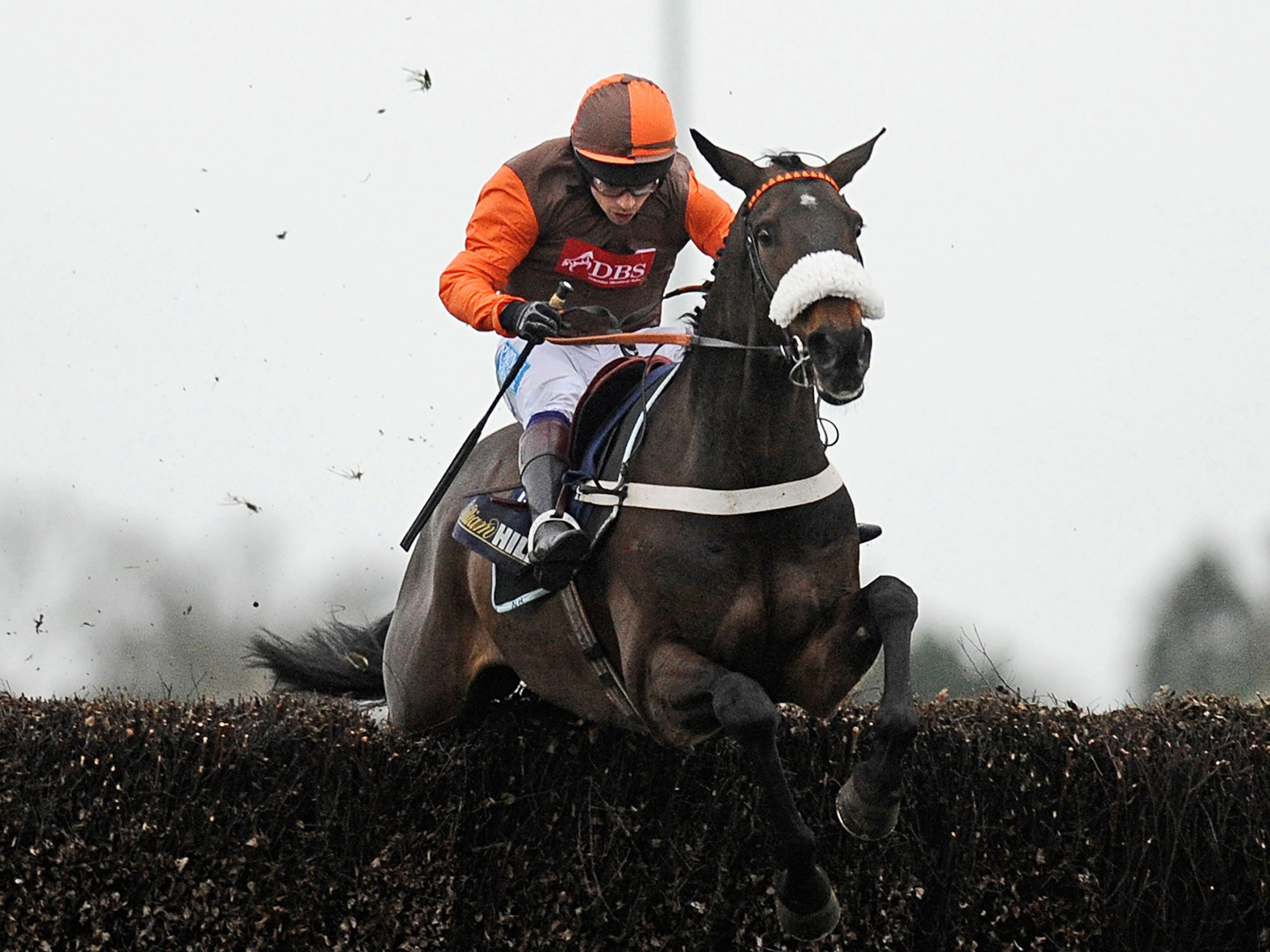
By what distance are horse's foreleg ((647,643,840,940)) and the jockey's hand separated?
0.90 meters

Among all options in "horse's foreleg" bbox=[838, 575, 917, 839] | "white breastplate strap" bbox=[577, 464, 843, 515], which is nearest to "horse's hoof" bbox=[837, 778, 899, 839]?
"horse's foreleg" bbox=[838, 575, 917, 839]

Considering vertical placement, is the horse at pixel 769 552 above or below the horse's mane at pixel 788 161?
below

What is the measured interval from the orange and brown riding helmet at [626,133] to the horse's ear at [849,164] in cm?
66

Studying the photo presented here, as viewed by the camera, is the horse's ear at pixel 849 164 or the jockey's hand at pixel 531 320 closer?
the horse's ear at pixel 849 164

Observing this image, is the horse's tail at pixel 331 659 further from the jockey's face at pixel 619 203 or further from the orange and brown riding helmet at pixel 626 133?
the orange and brown riding helmet at pixel 626 133

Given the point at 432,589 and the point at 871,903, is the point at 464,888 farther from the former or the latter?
the point at 871,903

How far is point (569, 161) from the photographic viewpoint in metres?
4.75

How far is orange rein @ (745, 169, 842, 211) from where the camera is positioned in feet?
12.7

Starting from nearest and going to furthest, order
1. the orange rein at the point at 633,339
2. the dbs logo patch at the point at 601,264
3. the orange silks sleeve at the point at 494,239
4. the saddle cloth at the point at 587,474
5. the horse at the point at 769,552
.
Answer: the horse at the point at 769,552 → the orange rein at the point at 633,339 → the saddle cloth at the point at 587,474 → the orange silks sleeve at the point at 494,239 → the dbs logo patch at the point at 601,264

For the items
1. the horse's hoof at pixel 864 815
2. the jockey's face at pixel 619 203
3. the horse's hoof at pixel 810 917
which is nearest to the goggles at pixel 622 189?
the jockey's face at pixel 619 203

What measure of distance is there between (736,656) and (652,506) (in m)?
0.45

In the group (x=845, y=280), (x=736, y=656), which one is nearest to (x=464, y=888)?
(x=736, y=656)

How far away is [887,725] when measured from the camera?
383cm

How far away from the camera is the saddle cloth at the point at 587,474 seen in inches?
175
